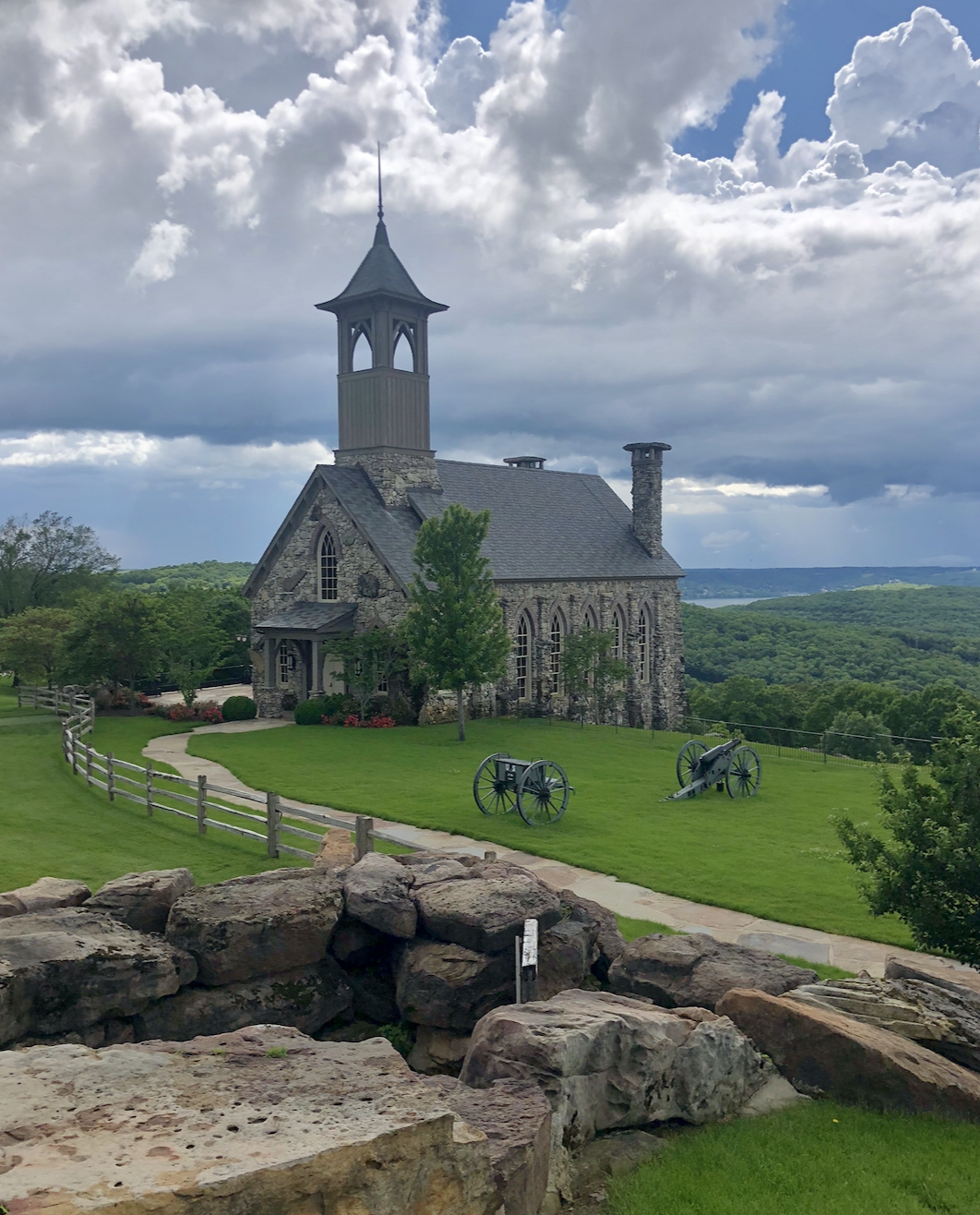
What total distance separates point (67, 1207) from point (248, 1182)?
892mm

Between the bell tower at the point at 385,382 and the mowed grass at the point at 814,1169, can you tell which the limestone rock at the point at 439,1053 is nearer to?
the mowed grass at the point at 814,1169

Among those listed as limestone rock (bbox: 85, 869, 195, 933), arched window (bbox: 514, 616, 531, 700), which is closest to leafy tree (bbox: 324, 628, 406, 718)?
arched window (bbox: 514, 616, 531, 700)

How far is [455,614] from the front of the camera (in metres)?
30.7

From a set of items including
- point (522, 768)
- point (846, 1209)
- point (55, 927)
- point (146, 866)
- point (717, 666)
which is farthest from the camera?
point (717, 666)

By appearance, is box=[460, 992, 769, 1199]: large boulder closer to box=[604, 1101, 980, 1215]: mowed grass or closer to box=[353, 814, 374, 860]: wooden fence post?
box=[604, 1101, 980, 1215]: mowed grass

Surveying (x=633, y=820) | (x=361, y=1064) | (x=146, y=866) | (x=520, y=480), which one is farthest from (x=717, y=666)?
(x=361, y=1064)

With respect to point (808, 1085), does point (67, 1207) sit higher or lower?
higher

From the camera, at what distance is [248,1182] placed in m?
5.05

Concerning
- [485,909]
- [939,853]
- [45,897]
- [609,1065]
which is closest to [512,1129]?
[609,1065]

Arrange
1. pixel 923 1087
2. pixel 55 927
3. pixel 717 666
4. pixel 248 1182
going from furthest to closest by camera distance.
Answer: pixel 717 666
pixel 55 927
pixel 923 1087
pixel 248 1182

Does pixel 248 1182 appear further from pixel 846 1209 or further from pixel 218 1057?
pixel 846 1209

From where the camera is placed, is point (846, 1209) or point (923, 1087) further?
point (923, 1087)

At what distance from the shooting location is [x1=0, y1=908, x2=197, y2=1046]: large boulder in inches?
369

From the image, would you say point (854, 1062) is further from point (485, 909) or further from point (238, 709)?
point (238, 709)
